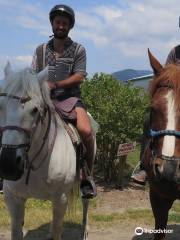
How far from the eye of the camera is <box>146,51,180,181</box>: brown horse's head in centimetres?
377

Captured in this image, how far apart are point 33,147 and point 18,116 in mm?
656

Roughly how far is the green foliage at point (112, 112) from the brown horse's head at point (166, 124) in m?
4.79

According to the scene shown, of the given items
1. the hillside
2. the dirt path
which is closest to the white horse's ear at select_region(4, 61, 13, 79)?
the dirt path

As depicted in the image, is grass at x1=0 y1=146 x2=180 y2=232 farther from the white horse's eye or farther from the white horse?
the white horse's eye

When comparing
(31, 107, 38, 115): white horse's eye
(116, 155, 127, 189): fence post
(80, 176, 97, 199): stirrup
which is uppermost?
(31, 107, 38, 115): white horse's eye

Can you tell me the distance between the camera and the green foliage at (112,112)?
8.98 meters

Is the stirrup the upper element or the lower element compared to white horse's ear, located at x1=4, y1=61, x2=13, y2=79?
lower

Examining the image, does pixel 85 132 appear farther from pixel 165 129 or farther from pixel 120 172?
pixel 120 172

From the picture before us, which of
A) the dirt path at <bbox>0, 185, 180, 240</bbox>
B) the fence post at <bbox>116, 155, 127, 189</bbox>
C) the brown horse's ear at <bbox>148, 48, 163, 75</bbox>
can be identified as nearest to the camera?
the brown horse's ear at <bbox>148, 48, 163, 75</bbox>

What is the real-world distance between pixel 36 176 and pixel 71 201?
1226 millimetres

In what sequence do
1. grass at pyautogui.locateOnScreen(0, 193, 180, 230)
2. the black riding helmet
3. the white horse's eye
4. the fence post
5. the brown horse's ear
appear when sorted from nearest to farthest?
1. the white horse's eye
2. the brown horse's ear
3. the black riding helmet
4. grass at pyautogui.locateOnScreen(0, 193, 180, 230)
5. the fence post

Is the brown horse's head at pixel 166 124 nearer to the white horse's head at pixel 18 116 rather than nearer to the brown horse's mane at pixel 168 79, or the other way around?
the brown horse's mane at pixel 168 79

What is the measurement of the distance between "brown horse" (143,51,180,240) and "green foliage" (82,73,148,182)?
453 cm

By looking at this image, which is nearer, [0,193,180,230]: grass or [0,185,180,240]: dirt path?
[0,185,180,240]: dirt path
